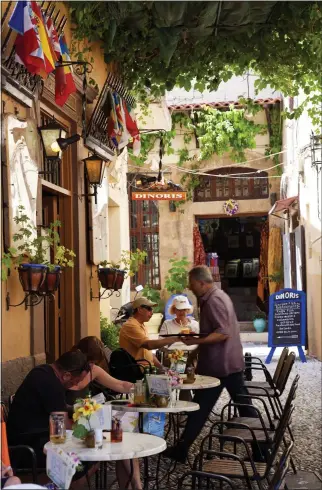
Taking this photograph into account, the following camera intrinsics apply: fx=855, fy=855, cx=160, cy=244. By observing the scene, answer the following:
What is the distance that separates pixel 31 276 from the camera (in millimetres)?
6848

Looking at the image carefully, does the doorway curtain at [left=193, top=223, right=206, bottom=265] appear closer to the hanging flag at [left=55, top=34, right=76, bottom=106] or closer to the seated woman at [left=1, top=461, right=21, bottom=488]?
the hanging flag at [left=55, top=34, right=76, bottom=106]

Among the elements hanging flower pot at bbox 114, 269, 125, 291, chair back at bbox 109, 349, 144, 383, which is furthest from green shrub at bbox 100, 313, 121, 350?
chair back at bbox 109, 349, 144, 383

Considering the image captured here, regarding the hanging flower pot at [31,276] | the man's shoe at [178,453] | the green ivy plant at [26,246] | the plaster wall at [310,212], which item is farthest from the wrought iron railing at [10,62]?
the plaster wall at [310,212]

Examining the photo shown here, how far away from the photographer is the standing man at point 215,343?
7289 mm

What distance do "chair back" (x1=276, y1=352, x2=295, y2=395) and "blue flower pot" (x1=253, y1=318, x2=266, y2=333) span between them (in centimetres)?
1344

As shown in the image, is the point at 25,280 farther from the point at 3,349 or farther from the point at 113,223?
the point at 113,223

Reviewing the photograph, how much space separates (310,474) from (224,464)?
6.39 ft

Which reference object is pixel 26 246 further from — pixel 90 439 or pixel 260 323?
pixel 260 323

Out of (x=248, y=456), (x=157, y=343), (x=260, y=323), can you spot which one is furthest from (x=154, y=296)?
(x=248, y=456)

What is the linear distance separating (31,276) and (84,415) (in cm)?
246

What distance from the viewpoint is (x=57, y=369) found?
219 inches

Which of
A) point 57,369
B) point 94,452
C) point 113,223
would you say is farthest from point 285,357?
point 113,223

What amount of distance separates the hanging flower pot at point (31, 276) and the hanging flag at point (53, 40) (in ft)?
5.77

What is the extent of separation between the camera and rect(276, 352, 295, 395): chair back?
8.24m
